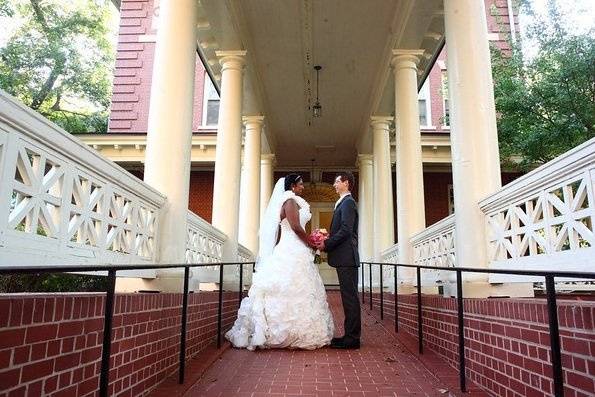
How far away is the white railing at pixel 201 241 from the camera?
6.14 metres

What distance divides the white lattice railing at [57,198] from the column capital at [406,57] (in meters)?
6.21

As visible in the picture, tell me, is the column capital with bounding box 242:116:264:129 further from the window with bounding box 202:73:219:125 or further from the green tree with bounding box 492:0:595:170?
the window with bounding box 202:73:219:125

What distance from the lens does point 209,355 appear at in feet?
16.0

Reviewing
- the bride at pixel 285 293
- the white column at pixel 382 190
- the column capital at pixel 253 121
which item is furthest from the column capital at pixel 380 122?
the bride at pixel 285 293

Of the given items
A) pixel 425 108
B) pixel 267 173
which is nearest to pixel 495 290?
pixel 267 173

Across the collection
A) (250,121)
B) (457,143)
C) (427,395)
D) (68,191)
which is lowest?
(427,395)

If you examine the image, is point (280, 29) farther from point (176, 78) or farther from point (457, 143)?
point (457, 143)

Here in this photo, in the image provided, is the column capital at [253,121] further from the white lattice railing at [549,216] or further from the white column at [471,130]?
the white lattice railing at [549,216]

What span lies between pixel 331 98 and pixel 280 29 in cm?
342

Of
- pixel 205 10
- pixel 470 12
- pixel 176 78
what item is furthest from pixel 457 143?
pixel 205 10

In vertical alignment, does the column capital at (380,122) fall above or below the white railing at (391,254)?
above

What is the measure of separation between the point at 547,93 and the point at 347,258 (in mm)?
8110

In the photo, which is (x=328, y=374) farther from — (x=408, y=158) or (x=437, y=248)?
(x=408, y=158)

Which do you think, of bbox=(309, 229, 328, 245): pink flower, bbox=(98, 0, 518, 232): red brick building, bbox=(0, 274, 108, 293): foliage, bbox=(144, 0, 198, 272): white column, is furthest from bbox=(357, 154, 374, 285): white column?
bbox=(144, 0, 198, 272): white column
